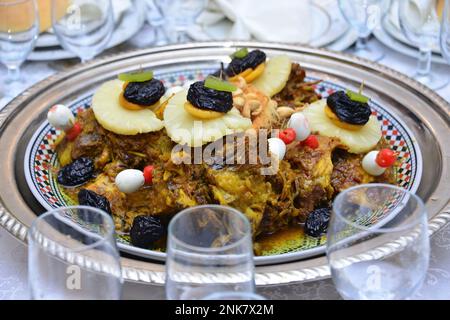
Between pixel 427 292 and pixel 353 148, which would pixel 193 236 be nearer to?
pixel 427 292

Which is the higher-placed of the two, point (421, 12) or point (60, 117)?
point (421, 12)

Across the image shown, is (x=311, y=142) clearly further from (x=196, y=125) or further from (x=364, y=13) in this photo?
(x=364, y=13)

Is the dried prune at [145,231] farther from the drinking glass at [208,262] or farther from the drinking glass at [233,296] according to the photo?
the drinking glass at [233,296]

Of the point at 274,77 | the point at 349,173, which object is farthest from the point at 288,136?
the point at 274,77

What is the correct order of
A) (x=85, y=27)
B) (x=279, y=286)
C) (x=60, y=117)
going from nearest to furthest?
(x=279, y=286) < (x=60, y=117) < (x=85, y=27)

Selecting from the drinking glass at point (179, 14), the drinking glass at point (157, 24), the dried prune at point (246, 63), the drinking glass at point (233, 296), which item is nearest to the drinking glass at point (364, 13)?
the drinking glass at point (179, 14)

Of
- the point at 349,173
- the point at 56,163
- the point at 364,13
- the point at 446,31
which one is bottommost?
the point at 56,163

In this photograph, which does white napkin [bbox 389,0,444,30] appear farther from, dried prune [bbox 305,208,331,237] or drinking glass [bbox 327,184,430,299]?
drinking glass [bbox 327,184,430,299]

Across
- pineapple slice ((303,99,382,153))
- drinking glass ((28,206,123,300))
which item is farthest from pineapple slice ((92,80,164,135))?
drinking glass ((28,206,123,300))
